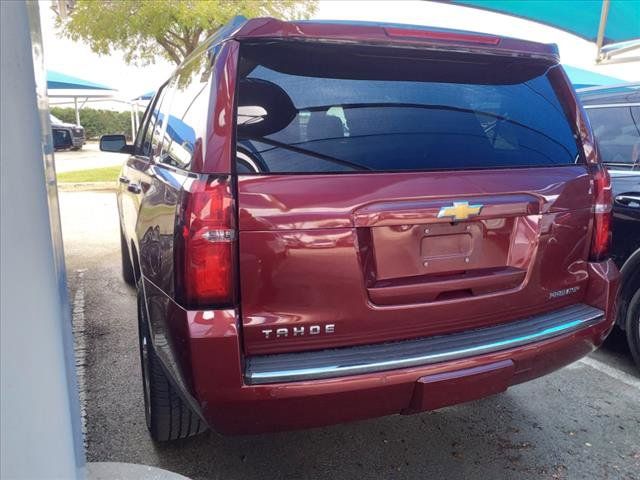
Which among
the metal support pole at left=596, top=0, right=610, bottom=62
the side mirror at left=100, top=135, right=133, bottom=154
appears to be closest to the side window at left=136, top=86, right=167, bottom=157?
the side mirror at left=100, top=135, right=133, bottom=154

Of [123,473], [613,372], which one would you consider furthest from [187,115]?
[613,372]

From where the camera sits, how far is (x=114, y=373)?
356cm

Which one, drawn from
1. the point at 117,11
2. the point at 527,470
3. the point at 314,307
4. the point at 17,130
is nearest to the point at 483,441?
the point at 527,470

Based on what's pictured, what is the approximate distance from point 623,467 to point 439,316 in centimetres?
140

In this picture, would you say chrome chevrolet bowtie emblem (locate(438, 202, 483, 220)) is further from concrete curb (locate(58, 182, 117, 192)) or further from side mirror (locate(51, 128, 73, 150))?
concrete curb (locate(58, 182, 117, 192))

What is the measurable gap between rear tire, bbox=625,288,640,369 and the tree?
12.2 meters

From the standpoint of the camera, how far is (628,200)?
142 inches

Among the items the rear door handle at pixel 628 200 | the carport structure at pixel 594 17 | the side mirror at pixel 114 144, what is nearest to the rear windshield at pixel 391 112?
the rear door handle at pixel 628 200

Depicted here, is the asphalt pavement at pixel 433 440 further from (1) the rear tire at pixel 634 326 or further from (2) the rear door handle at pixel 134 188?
(2) the rear door handle at pixel 134 188

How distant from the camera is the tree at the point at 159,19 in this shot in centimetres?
1323

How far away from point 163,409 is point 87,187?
11919 mm

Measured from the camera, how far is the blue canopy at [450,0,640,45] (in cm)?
970

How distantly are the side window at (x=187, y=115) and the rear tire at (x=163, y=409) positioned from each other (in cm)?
85

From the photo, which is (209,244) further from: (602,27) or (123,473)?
(602,27)
